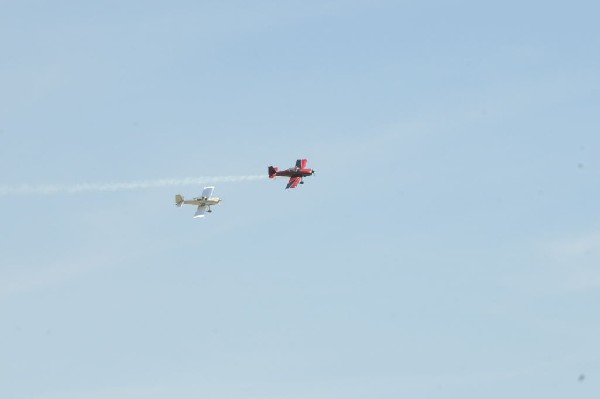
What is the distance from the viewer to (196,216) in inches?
7869

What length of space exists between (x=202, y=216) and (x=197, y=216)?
108 centimetres

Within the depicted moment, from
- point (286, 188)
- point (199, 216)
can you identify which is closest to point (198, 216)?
point (199, 216)

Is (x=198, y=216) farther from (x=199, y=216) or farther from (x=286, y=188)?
(x=286, y=188)

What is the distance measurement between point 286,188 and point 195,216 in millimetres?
20645

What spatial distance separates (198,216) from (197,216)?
350 millimetres

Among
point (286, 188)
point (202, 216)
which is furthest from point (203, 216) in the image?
point (286, 188)

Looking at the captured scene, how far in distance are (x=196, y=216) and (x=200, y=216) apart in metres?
0.98

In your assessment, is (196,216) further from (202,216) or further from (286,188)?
(286,188)

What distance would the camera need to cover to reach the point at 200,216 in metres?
200

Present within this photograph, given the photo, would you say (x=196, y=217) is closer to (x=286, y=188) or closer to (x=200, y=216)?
(x=200, y=216)

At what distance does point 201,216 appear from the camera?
655 feet

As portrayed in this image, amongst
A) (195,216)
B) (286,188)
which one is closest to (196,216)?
(195,216)

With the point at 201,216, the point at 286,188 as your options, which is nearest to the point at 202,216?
the point at 201,216

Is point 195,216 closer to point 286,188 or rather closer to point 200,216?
point 200,216
